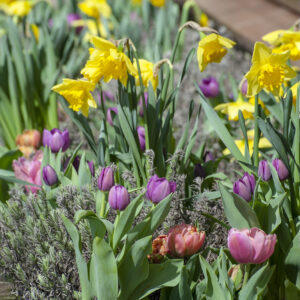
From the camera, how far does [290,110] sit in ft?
5.09

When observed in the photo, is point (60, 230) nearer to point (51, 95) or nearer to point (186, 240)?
point (186, 240)

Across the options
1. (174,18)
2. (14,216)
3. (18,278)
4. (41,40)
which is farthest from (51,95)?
(174,18)

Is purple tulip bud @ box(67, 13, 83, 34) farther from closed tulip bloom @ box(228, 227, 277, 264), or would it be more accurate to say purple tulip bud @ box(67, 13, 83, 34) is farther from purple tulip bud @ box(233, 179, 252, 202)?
closed tulip bloom @ box(228, 227, 277, 264)

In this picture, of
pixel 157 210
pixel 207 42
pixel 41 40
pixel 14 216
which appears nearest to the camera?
pixel 157 210

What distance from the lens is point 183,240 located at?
1487 mm

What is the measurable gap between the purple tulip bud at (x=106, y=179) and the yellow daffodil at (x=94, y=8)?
218 centimetres

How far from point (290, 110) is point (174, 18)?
108 inches

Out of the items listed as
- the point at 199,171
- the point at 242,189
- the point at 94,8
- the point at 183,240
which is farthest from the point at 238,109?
the point at 94,8

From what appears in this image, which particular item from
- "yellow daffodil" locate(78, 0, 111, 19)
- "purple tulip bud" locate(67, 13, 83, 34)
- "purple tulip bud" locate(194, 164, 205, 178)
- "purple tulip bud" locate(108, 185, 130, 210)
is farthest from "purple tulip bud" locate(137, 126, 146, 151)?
"purple tulip bud" locate(67, 13, 83, 34)

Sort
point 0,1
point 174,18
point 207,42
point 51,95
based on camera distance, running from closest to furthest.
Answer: point 207,42, point 51,95, point 0,1, point 174,18

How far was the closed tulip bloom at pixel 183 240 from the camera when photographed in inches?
58.6

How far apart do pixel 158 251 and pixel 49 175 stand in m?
0.41

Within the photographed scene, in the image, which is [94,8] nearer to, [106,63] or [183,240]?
[106,63]

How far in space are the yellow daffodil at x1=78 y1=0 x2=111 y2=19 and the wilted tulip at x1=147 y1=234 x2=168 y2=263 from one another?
2.25m
